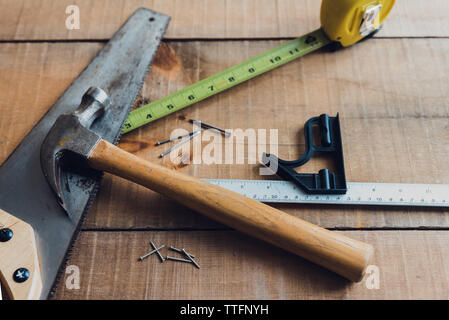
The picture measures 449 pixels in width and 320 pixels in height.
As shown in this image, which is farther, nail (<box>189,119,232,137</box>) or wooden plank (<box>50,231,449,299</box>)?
nail (<box>189,119,232,137</box>)

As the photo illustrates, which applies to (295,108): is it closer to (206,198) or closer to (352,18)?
(352,18)

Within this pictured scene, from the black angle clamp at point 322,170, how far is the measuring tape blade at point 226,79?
300 millimetres

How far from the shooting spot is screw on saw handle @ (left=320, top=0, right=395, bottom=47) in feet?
4.69

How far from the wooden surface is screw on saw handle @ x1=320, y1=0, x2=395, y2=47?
0.08 m

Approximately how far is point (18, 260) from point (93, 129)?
Result: 0.48m

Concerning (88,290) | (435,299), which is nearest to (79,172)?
(88,290)

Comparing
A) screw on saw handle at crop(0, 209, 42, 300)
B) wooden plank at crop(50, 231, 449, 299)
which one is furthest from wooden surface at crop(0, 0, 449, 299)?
screw on saw handle at crop(0, 209, 42, 300)

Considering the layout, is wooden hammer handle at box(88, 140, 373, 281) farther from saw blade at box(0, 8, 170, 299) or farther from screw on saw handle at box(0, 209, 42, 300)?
screw on saw handle at box(0, 209, 42, 300)

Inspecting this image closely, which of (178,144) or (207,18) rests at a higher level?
(207,18)

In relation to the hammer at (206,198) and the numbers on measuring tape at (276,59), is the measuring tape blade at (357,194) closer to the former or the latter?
the hammer at (206,198)

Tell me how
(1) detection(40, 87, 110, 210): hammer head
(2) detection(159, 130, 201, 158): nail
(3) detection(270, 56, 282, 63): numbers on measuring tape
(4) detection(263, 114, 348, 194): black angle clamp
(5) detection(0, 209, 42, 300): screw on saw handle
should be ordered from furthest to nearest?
1. (3) detection(270, 56, 282, 63): numbers on measuring tape
2. (2) detection(159, 130, 201, 158): nail
3. (4) detection(263, 114, 348, 194): black angle clamp
4. (1) detection(40, 87, 110, 210): hammer head
5. (5) detection(0, 209, 42, 300): screw on saw handle

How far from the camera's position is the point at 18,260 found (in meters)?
1.13

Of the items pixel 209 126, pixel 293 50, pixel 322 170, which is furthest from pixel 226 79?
pixel 322 170
